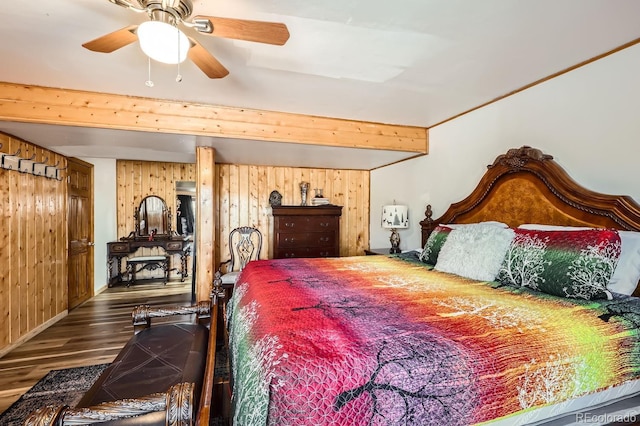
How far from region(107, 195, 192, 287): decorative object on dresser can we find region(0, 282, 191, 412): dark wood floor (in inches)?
33.6

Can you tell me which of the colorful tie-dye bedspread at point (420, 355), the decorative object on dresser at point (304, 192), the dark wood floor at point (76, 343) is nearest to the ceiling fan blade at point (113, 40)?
the colorful tie-dye bedspread at point (420, 355)

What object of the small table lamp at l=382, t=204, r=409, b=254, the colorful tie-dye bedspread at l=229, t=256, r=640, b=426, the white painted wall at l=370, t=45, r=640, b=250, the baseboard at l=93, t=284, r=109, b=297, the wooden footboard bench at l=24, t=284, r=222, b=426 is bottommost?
the baseboard at l=93, t=284, r=109, b=297

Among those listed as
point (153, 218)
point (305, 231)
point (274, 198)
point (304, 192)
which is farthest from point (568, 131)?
point (153, 218)

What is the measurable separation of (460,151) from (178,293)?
448 centimetres

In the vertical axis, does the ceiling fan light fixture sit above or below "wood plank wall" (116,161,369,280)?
above

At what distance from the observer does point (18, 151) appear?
290cm

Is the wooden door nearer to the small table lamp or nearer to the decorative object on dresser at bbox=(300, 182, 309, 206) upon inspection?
the decorative object on dresser at bbox=(300, 182, 309, 206)

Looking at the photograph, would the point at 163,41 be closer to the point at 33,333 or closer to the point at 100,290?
the point at 33,333

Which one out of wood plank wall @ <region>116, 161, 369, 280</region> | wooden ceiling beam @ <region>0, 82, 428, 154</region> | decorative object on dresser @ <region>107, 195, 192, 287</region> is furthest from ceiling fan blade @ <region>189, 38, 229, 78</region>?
decorative object on dresser @ <region>107, 195, 192, 287</region>

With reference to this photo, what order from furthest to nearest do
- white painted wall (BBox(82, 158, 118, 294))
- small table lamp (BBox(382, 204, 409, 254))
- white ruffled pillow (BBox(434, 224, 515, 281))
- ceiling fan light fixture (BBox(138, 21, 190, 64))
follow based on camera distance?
white painted wall (BBox(82, 158, 118, 294)), small table lamp (BBox(382, 204, 409, 254)), white ruffled pillow (BBox(434, 224, 515, 281)), ceiling fan light fixture (BBox(138, 21, 190, 64))

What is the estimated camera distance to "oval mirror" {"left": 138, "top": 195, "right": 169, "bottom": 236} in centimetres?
549

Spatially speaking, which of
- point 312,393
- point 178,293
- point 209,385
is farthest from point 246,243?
point 312,393

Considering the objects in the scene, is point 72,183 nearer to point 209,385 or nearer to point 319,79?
point 319,79

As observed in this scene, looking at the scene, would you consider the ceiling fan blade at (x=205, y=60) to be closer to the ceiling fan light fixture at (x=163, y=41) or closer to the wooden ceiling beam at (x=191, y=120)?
the ceiling fan light fixture at (x=163, y=41)
